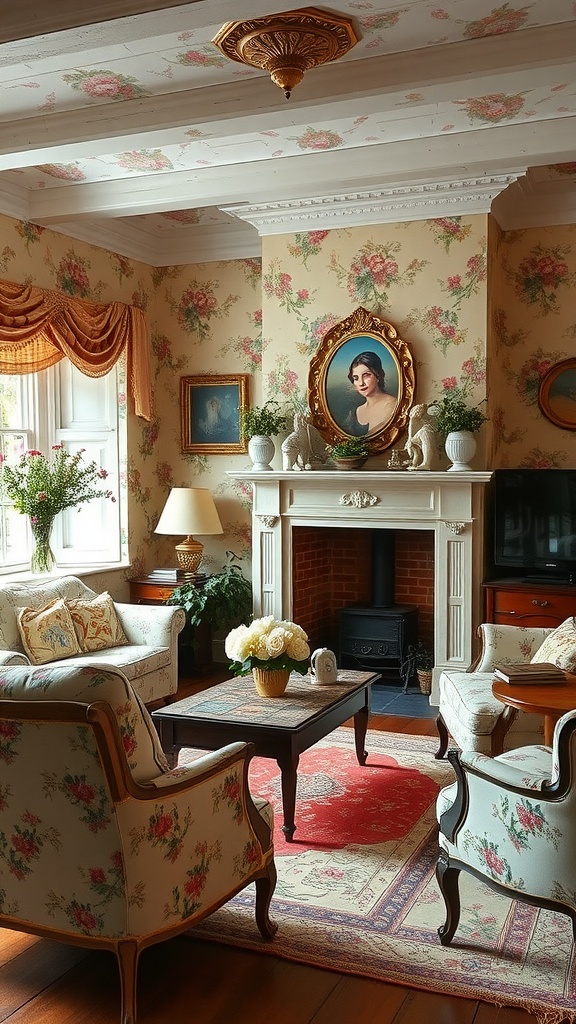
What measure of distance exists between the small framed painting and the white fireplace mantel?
682mm

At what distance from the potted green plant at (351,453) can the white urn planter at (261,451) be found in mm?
440

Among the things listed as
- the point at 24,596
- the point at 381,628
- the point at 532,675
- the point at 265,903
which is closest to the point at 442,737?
the point at 532,675

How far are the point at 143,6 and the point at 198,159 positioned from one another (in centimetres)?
252

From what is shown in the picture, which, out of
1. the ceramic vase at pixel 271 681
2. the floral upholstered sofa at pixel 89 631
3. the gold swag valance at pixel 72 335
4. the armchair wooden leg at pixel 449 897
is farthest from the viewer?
the gold swag valance at pixel 72 335

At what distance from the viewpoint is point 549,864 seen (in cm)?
260

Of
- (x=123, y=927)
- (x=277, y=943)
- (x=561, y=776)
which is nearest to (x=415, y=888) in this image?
(x=277, y=943)

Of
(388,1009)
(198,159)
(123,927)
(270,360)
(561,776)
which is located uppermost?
(198,159)

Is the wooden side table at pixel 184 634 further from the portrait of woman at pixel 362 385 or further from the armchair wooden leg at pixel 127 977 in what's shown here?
the armchair wooden leg at pixel 127 977

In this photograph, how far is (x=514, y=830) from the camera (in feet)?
8.74

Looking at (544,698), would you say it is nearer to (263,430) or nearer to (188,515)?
(263,430)

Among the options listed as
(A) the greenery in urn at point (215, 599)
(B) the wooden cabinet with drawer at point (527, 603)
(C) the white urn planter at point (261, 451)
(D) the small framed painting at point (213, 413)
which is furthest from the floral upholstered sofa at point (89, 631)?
(B) the wooden cabinet with drawer at point (527, 603)

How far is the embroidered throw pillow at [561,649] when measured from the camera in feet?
12.6

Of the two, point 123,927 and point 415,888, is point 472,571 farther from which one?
point 123,927

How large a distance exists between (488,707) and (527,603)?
5.97 feet
